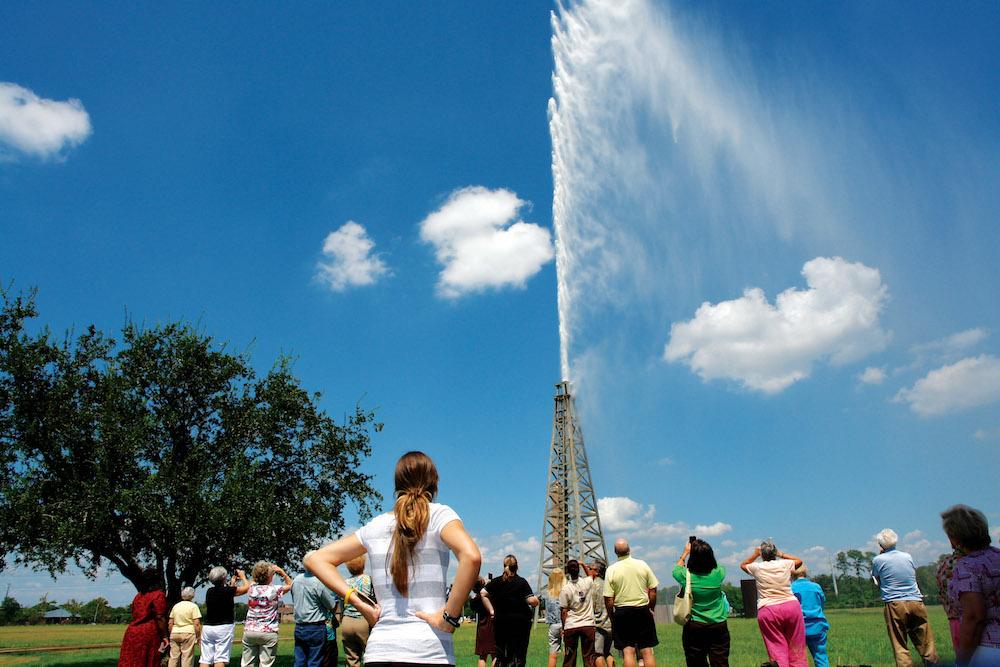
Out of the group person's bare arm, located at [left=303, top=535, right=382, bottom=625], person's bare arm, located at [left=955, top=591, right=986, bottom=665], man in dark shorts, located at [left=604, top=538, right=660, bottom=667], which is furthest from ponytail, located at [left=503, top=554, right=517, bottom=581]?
person's bare arm, located at [left=303, top=535, right=382, bottom=625]

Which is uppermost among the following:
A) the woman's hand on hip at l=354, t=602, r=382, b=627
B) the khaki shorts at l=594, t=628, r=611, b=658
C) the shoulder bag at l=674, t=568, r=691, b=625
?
the shoulder bag at l=674, t=568, r=691, b=625

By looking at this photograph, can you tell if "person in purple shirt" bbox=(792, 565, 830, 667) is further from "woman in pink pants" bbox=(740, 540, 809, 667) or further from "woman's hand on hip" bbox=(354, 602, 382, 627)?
"woman's hand on hip" bbox=(354, 602, 382, 627)

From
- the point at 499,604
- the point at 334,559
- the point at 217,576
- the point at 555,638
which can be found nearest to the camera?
the point at 334,559

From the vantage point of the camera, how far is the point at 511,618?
39.1 ft

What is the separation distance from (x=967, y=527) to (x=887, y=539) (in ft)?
20.6

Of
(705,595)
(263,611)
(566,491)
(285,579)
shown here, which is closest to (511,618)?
(285,579)

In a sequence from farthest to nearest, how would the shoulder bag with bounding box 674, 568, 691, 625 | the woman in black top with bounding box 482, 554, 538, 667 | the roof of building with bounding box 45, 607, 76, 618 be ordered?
the roof of building with bounding box 45, 607, 76, 618
the woman in black top with bounding box 482, 554, 538, 667
the shoulder bag with bounding box 674, 568, 691, 625

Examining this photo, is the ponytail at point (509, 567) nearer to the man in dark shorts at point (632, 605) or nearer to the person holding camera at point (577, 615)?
the person holding camera at point (577, 615)

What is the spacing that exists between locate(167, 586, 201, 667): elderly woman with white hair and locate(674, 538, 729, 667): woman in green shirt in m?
9.20

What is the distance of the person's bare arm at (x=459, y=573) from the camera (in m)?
3.25

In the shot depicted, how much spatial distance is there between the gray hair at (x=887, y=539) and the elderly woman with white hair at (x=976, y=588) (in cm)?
614

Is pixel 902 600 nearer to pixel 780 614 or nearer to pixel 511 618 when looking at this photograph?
pixel 780 614

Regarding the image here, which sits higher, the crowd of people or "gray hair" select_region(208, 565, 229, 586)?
"gray hair" select_region(208, 565, 229, 586)

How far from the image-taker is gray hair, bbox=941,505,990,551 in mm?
4629
